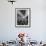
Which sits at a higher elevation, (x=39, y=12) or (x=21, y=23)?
(x=39, y=12)

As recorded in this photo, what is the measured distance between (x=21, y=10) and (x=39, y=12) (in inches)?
28.6

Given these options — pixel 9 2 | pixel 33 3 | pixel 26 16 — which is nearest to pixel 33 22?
pixel 26 16

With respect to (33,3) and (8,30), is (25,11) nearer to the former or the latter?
(33,3)

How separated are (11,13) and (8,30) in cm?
70

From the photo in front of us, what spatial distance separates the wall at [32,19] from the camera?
18.1ft

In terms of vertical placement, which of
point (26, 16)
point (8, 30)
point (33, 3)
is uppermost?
point (33, 3)

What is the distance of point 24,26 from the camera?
555 cm

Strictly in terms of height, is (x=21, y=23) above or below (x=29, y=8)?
below

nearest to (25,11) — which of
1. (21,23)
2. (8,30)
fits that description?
(21,23)

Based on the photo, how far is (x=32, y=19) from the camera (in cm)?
551

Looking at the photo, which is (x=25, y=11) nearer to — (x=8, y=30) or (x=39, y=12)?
(x=39, y=12)

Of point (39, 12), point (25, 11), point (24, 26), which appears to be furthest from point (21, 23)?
point (39, 12)

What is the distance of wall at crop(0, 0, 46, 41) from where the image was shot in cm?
550

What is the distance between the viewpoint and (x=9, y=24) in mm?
5559
